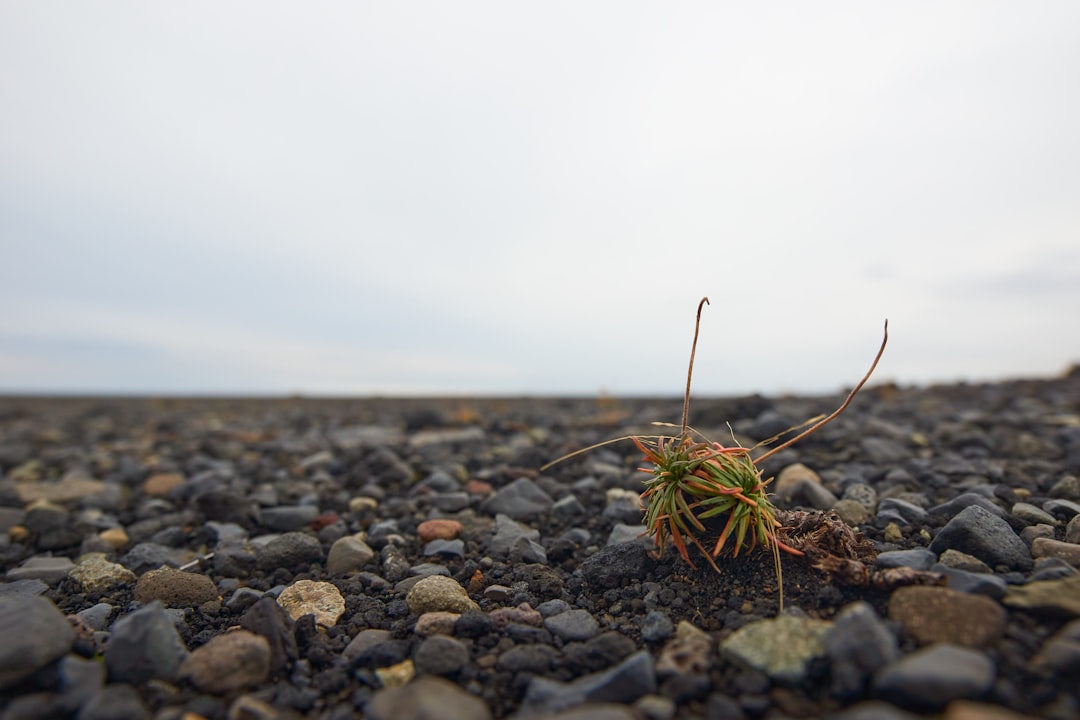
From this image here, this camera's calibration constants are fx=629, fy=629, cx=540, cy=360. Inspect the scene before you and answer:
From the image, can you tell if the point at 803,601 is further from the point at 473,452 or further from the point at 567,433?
the point at 567,433

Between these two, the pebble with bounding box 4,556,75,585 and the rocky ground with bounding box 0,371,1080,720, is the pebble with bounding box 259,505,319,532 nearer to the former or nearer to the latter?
the rocky ground with bounding box 0,371,1080,720

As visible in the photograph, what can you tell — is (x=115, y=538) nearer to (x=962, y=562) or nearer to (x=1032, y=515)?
(x=962, y=562)

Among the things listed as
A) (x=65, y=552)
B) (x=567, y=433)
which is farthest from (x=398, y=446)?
(x=65, y=552)

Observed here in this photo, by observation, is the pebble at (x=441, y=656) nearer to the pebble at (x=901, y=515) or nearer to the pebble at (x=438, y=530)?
the pebble at (x=438, y=530)

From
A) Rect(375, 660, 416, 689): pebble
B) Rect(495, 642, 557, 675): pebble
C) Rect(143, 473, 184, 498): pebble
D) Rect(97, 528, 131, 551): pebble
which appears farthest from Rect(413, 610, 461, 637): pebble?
Rect(143, 473, 184, 498): pebble

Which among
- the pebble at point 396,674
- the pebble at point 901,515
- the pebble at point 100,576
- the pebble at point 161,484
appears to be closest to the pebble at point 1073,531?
the pebble at point 901,515

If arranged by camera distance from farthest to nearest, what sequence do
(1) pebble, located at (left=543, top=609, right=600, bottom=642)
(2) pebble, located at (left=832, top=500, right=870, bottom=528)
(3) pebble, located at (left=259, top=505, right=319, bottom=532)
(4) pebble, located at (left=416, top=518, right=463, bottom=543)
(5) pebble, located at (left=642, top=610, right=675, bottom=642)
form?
1. (3) pebble, located at (left=259, top=505, right=319, bottom=532)
2. (4) pebble, located at (left=416, top=518, right=463, bottom=543)
3. (2) pebble, located at (left=832, top=500, right=870, bottom=528)
4. (1) pebble, located at (left=543, top=609, right=600, bottom=642)
5. (5) pebble, located at (left=642, top=610, right=675, bottom=642)
